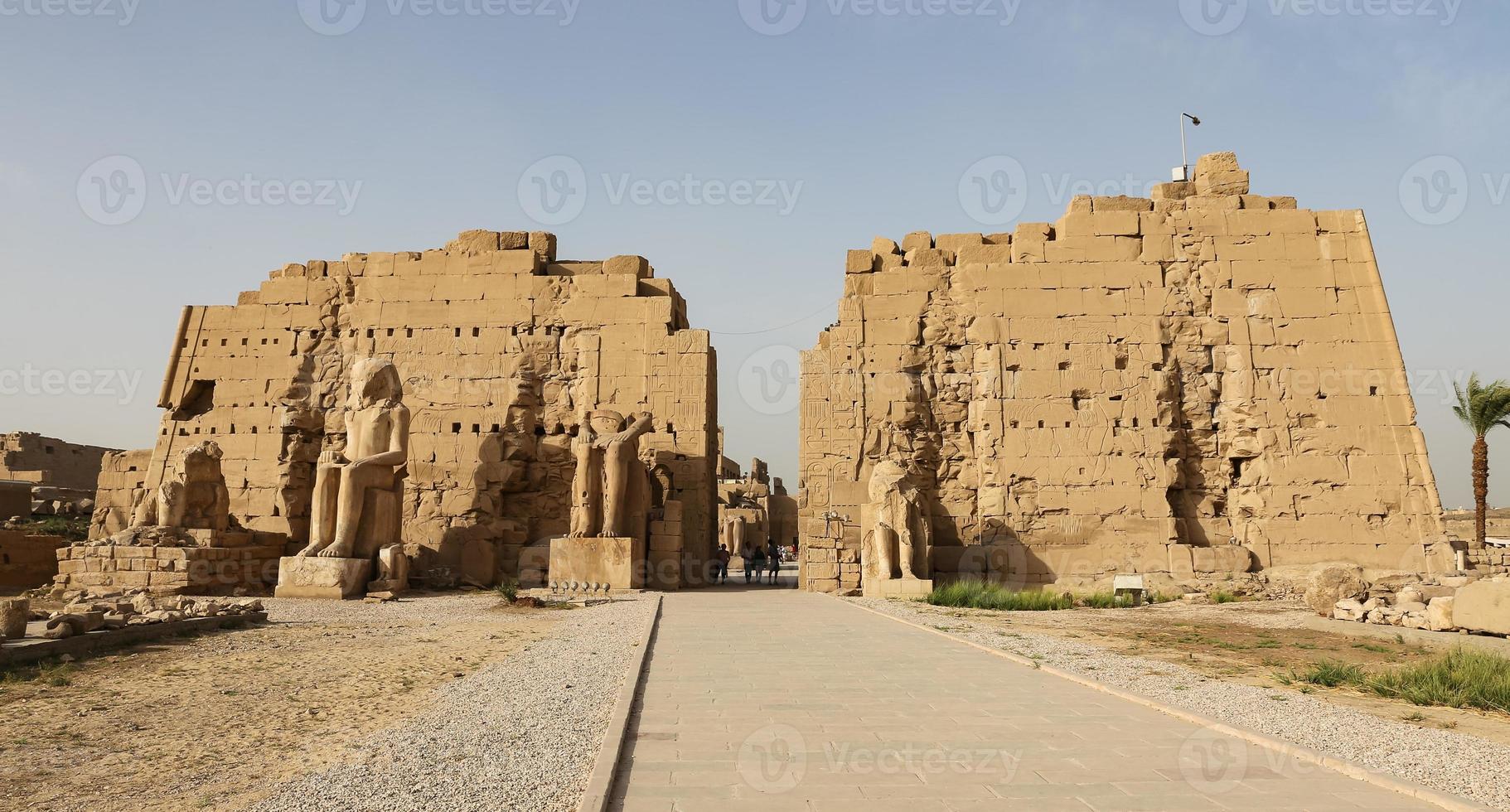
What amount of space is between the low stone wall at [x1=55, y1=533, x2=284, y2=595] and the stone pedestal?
3.23 feet

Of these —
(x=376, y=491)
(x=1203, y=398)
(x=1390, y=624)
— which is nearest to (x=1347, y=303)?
(x=1203, y=398)

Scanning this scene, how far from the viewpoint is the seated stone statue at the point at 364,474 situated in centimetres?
1234

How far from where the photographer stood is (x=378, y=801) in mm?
3463

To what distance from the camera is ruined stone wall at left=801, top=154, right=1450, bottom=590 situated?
47.9ft

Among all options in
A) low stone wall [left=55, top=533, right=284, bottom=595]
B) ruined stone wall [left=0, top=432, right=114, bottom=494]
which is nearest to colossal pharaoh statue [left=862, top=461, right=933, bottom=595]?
low stone wall [left=55, top=533, right=284, bottom=595]

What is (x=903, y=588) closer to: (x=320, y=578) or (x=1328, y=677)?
(x=1328, y=677)

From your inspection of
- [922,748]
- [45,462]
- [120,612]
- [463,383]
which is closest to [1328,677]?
[922,748]

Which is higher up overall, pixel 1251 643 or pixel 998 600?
pixel 998 600

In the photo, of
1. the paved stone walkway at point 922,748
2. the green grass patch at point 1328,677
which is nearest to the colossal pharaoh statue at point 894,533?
the paved stone walkway at point 922,748

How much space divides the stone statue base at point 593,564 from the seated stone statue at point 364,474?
2.37m

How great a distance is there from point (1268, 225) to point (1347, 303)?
71.8 inches

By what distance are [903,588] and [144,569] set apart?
1018cm

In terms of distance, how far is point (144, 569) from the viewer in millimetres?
12062

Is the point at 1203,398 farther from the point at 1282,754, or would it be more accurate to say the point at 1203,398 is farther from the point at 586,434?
the point at 1282,754
